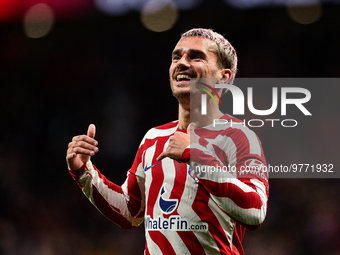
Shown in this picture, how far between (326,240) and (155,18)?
183 inches

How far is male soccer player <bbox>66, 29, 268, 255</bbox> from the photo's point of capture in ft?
5.57

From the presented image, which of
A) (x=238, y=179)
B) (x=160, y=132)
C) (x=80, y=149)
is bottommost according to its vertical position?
(x=238, y=179)

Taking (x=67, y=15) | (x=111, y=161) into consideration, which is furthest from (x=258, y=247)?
(x=67, y=15)

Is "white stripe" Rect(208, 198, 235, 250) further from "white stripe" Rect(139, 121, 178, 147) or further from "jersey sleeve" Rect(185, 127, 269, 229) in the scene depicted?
"white stripe" Rect(139, 121, 178, 147)

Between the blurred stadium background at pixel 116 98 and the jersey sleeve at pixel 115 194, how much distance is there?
3211 mm

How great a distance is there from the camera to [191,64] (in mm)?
2193

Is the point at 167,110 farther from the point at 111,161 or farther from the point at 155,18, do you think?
the point at 155,18

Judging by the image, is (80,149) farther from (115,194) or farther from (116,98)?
(116,98)

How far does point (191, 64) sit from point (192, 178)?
68 cm

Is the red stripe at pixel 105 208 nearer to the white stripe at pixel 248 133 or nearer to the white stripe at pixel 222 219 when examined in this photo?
the white stripe at pixel 222 219

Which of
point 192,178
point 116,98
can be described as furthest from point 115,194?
point 116,98

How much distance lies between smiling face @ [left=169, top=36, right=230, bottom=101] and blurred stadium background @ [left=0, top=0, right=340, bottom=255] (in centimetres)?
316

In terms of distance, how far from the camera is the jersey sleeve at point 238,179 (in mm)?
1648

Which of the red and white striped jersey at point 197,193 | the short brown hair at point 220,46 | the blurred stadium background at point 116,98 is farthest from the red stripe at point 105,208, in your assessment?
the blurred stadium background at point 116,98
